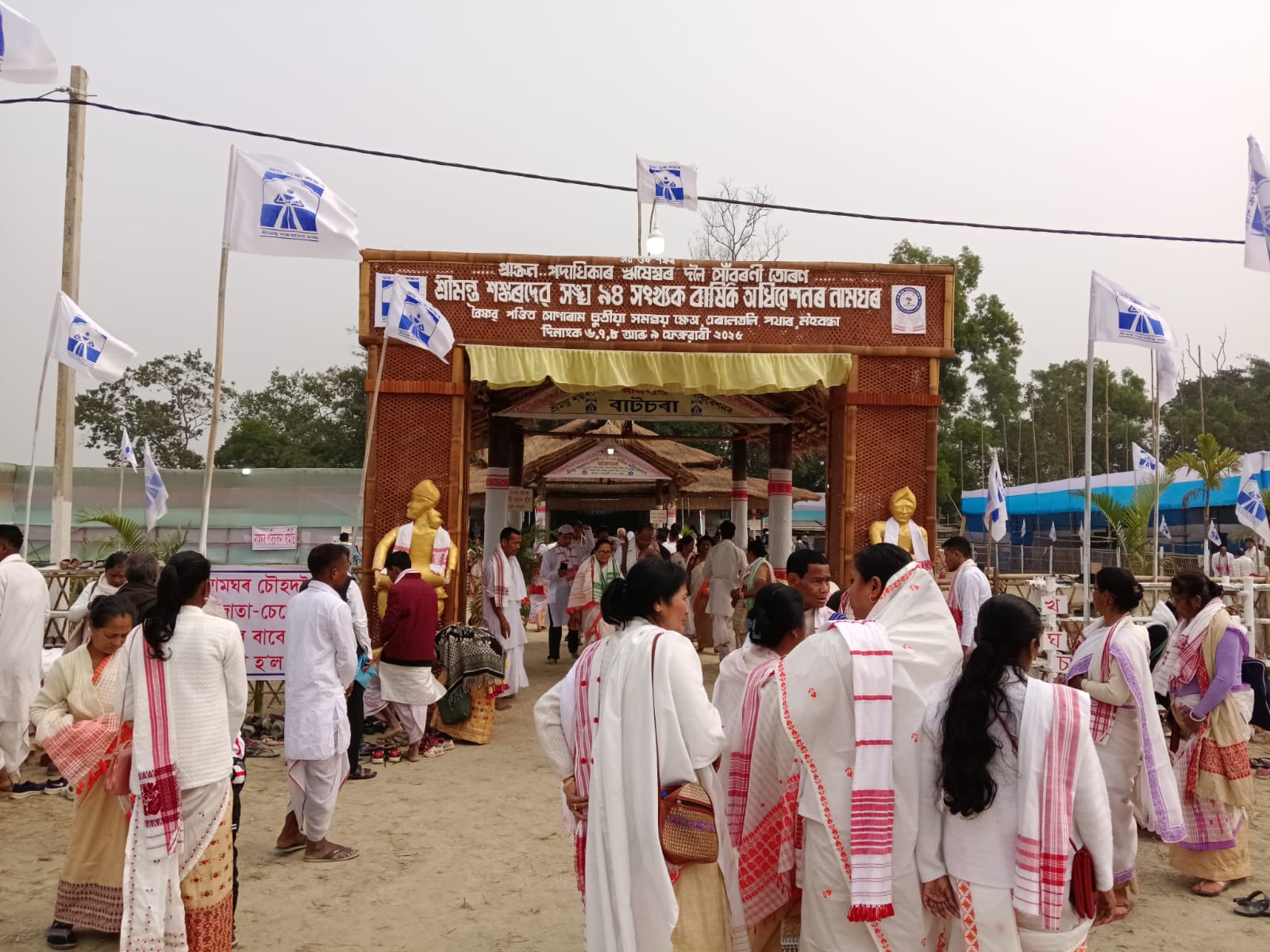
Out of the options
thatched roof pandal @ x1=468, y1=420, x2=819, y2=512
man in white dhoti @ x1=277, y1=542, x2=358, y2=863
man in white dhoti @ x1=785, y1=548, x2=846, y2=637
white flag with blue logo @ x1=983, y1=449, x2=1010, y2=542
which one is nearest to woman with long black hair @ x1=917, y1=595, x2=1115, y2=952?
man in white dhoti @ x1=785, y1=548, x2=846, y2=637

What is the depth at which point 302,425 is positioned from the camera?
1463 inches

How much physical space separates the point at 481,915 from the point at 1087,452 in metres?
5.46

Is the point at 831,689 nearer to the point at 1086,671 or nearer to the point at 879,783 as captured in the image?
the point at 879,783

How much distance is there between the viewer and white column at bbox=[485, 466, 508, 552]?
43.9ft

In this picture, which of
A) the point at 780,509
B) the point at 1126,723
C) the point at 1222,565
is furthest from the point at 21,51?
the point at 1222,565

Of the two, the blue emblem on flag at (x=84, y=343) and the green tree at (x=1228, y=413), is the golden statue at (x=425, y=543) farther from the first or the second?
the green tree at (x=1228, y=413)

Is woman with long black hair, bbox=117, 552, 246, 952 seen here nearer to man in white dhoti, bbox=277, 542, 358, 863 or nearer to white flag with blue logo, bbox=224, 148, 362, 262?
man in white dhoti, bbox=277, 542, 358, 863

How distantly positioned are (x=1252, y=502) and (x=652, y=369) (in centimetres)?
775

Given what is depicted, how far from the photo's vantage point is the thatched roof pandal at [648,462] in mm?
18016

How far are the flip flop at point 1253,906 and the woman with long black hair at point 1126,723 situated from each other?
74 cm

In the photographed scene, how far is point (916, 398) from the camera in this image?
33.4ft

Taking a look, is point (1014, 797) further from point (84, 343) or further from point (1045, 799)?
point (84, 343)

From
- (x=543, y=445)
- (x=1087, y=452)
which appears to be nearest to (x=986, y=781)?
(x=1087, y=452)

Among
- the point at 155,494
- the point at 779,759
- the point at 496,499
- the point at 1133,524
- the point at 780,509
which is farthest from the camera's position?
the point at 1133,524
